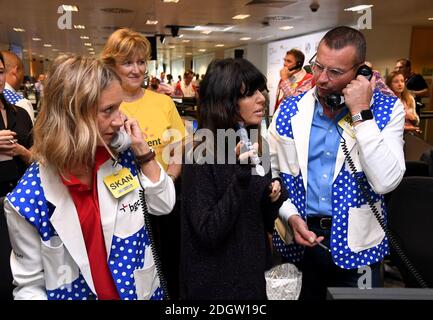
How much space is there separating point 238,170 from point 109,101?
16.9 inches

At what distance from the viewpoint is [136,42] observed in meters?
2.10

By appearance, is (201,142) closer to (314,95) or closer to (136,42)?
(314,95)

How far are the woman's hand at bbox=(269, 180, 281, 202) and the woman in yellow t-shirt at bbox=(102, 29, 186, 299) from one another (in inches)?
31.4

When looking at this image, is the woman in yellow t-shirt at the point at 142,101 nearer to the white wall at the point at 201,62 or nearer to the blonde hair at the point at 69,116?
the blonde hair at the point at 69,116

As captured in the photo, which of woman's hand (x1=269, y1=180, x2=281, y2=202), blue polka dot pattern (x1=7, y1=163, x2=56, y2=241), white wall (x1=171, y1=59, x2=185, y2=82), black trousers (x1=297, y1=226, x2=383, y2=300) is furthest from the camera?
white wall (x1=171, y1=59, x2=185, y2=82)

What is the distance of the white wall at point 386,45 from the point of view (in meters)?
12.6

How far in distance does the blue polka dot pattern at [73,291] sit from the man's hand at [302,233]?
0.71 metres

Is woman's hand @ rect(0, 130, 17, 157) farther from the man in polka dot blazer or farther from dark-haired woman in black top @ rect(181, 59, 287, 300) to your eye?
the man in polka dot blazer

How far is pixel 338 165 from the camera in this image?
1.43 meters

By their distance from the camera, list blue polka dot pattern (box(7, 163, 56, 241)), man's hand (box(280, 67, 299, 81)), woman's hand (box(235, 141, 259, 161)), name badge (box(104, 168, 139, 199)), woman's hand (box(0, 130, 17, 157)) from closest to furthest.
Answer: blue polka dot pattern (box(7, 163, 56, 241)) < name badge (box(104, 168, 139, 199)) < woman's hand (box(235, 141, 259, 161)) < woman's hand (box(0, 130, 17, 157)) < man's hand (box(280, 67, 299, 81))

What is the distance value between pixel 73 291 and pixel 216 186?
52cm

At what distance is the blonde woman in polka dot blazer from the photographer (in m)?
1.08

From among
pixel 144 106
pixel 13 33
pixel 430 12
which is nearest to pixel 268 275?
pixel 144 106

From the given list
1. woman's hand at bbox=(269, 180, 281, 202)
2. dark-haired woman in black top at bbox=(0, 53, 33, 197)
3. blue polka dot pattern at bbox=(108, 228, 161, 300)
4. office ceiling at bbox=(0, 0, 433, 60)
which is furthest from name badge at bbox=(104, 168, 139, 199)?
office ceiling at bbox=(0, 0, 433, 60)
